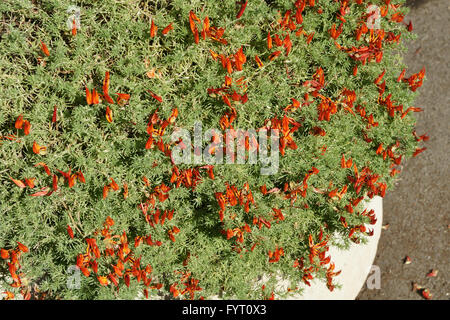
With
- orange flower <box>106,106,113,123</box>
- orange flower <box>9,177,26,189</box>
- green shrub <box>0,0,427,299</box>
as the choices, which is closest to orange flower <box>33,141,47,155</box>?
green shrub <box>0,0,427,299</box>

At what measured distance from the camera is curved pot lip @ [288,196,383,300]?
3088 millimetres

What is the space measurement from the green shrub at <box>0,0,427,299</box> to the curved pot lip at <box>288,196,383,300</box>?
0.44 m

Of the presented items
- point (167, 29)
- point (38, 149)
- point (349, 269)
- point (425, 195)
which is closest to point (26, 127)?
point (38, 149)

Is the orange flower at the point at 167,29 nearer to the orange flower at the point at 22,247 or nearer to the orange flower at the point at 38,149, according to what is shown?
the orange flower at the point at 38,149

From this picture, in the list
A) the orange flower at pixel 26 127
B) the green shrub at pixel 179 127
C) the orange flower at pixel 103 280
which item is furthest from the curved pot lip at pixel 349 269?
the orange flower at pixel 26 127

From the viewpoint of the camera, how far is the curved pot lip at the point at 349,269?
3088 mm

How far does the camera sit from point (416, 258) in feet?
13.2

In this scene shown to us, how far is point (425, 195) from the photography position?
4016mm

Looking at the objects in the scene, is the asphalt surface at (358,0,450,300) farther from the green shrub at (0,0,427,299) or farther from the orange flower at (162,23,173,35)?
the orange flower at (162,23,173,35)

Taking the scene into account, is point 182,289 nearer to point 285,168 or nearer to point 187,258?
point 187,258

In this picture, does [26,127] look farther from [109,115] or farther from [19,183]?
[109,115]

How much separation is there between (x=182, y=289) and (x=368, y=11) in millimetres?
2280
